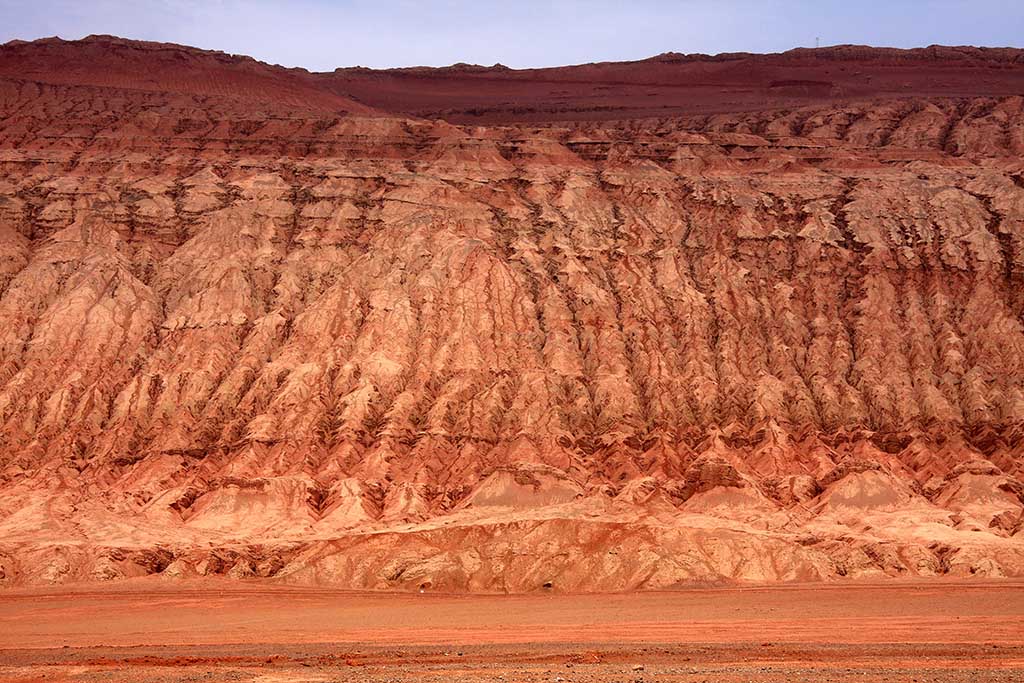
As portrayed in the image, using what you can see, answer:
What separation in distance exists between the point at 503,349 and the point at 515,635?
26.3 m

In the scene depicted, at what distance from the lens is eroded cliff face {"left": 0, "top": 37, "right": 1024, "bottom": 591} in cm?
5447

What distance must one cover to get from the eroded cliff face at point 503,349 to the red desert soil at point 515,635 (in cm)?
270

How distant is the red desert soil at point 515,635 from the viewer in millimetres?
34375

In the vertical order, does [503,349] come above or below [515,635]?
above

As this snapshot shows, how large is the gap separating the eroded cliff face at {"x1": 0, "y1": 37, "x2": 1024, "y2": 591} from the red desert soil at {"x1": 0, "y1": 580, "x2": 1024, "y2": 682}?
2.70 metres

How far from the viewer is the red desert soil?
113ft

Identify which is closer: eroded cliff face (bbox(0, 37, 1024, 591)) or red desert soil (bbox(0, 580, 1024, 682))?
red desert soil (bbox(0, 580, 1024, 682))

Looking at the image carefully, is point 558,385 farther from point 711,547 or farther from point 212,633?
point 212,633

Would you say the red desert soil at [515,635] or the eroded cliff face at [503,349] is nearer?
the red desert soil at [515,635]

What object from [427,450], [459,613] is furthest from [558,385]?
[459,613]

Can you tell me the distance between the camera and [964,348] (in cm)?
6619

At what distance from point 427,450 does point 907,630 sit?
25.9 m

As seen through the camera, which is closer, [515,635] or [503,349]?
[515,635]

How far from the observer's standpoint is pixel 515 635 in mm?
41844
